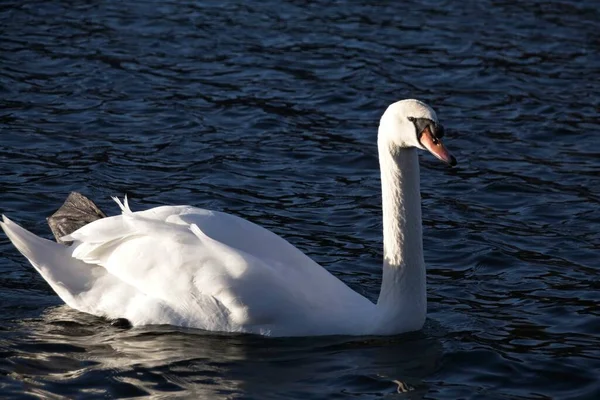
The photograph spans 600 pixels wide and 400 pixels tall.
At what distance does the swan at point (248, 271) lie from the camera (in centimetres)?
787

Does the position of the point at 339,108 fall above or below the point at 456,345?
above

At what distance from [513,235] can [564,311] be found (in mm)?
1611

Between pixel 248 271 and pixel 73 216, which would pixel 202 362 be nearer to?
pixel 248 271

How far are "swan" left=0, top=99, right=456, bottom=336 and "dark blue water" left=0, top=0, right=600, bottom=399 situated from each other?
129 millimetres

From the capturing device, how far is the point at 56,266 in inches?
332

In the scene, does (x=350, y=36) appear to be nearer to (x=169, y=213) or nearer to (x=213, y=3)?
(x=213, y=3)

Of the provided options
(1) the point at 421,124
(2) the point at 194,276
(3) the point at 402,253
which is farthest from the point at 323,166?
(1) the point at 421,124

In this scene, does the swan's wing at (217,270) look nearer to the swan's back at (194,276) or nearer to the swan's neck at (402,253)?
the swan's back at (194,276)

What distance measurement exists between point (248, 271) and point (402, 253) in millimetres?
992

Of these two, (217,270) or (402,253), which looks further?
(402,253)

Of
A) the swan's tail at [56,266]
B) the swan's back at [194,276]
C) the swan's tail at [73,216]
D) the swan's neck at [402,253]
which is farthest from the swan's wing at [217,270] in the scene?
the swan's tail at [73,216]

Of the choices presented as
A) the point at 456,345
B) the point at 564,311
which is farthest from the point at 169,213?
the point at 564,311

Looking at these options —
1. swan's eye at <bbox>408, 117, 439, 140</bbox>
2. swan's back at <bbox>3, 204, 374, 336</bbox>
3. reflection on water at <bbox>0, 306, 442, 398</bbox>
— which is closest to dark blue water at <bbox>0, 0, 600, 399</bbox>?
reflection on water at <bbox>0, 306, 442, 398</bbox>

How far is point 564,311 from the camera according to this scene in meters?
8.68
